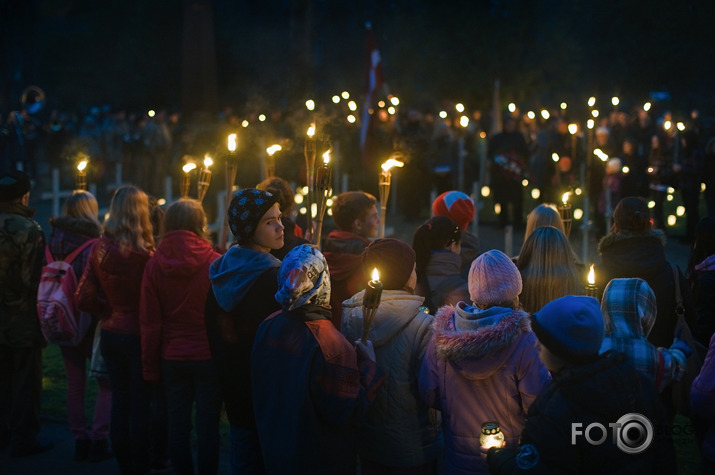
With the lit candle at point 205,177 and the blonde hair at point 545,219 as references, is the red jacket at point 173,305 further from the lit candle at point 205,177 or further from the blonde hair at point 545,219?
the blonde hair at point 545,219

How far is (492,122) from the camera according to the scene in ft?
86.7

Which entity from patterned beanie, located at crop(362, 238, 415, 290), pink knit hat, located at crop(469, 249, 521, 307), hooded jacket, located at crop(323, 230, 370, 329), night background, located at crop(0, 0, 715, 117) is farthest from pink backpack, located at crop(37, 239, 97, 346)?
night background, located at crop(0, 0, 715, 117)

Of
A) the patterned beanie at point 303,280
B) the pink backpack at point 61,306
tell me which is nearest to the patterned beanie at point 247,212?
the patterned beanie at point 303,280

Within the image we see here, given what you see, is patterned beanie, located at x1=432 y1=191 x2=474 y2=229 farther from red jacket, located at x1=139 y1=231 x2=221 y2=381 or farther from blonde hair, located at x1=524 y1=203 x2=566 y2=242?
red jacket, located at x1=139 y1=231 x2=221 y2=381

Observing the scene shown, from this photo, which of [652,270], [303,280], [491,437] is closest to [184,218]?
[303,280]

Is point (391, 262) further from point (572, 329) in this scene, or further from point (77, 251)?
point (77, 251)

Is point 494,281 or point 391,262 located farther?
point 391,262

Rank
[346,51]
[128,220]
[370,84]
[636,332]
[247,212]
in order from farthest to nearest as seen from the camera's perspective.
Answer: [346,51] < [370,84] < [128,220] < [247,212] < [636,332]

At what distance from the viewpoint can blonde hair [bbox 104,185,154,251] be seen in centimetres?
562

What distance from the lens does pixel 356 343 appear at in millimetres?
3910

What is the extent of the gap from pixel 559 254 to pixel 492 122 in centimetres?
2204

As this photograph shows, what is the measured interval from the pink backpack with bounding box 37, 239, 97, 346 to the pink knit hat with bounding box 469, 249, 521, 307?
3.23 m

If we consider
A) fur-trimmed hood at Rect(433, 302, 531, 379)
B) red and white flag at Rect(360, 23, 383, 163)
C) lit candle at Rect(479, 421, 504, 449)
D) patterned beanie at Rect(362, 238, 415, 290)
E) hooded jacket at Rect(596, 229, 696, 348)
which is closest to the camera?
lit candle at Rect(479, 421, 504, 449)

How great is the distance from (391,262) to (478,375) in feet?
2.46
